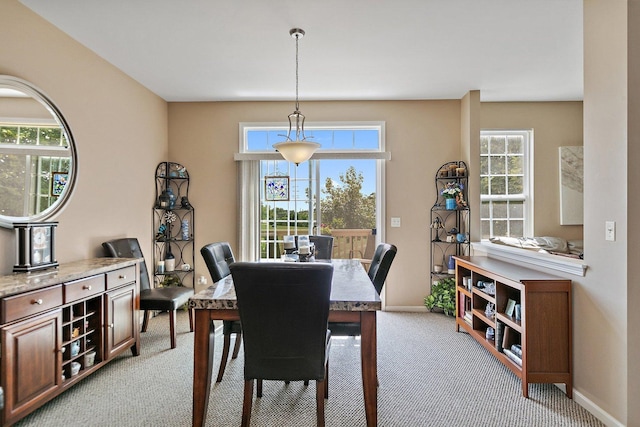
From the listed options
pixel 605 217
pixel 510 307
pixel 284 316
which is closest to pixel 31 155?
pixel 284 316

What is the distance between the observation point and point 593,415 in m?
2.09

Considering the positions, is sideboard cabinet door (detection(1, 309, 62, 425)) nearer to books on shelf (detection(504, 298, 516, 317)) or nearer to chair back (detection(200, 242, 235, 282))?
chair back (detection(200, 242, 235, 282))

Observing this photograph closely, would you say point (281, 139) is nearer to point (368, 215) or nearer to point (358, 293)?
point (368, 215)

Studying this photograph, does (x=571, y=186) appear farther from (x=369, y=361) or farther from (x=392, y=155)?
(x=369, y=361)

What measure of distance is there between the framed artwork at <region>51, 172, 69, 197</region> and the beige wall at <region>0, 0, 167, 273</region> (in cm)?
14

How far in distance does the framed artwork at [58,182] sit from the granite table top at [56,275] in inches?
22.5

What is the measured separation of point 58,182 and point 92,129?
657 millimetres

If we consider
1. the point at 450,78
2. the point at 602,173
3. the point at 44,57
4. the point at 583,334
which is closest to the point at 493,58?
the point at 450,78

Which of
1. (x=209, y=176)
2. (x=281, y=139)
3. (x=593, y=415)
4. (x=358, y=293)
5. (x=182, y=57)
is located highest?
(x=182, y=57)

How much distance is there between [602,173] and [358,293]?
5.46 feet

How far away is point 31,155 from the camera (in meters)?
2.43

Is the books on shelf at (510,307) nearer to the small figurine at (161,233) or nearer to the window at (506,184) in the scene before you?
the window at (506,184)

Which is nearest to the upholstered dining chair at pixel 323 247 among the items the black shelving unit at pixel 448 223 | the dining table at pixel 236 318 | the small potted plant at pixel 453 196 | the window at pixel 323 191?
the window at pixel 323 191

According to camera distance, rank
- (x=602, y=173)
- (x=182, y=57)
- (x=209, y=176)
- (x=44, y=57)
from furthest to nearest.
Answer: (x=209, y=176) < (x=182, y=57) < (x=44, y=57) < (x=602, y=173)
